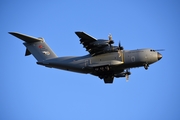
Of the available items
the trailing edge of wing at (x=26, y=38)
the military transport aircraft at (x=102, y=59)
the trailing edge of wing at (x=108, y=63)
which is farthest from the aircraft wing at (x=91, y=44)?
the trailing edge of wing at (x=26, y=38)

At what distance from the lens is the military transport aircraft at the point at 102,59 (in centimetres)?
1529

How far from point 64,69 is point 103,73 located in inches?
94.2

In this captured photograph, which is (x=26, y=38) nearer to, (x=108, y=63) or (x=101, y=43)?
(x=101, y=43)

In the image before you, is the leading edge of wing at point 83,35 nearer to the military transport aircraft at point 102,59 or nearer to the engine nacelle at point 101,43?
the military transport aircraft at point 102,59

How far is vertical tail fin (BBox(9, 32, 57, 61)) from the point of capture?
17.2 metres

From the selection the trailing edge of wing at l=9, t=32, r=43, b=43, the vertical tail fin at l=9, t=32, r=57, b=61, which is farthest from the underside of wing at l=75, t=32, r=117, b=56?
the trailing edge of wing at l=9, t=32, r=43, b=43

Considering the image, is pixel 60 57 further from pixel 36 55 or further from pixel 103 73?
pixel 103 73

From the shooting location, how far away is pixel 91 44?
50.5 ft

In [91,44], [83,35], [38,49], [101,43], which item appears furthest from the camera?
[38,49]

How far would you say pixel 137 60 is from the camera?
50.1 ft

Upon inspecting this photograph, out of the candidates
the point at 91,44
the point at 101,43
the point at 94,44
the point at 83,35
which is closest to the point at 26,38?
the point at 83,35

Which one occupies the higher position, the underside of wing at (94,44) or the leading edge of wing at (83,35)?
the leading edge of wing at (83,35)

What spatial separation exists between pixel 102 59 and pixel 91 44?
1.14 meters

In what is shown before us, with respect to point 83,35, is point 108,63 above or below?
below
